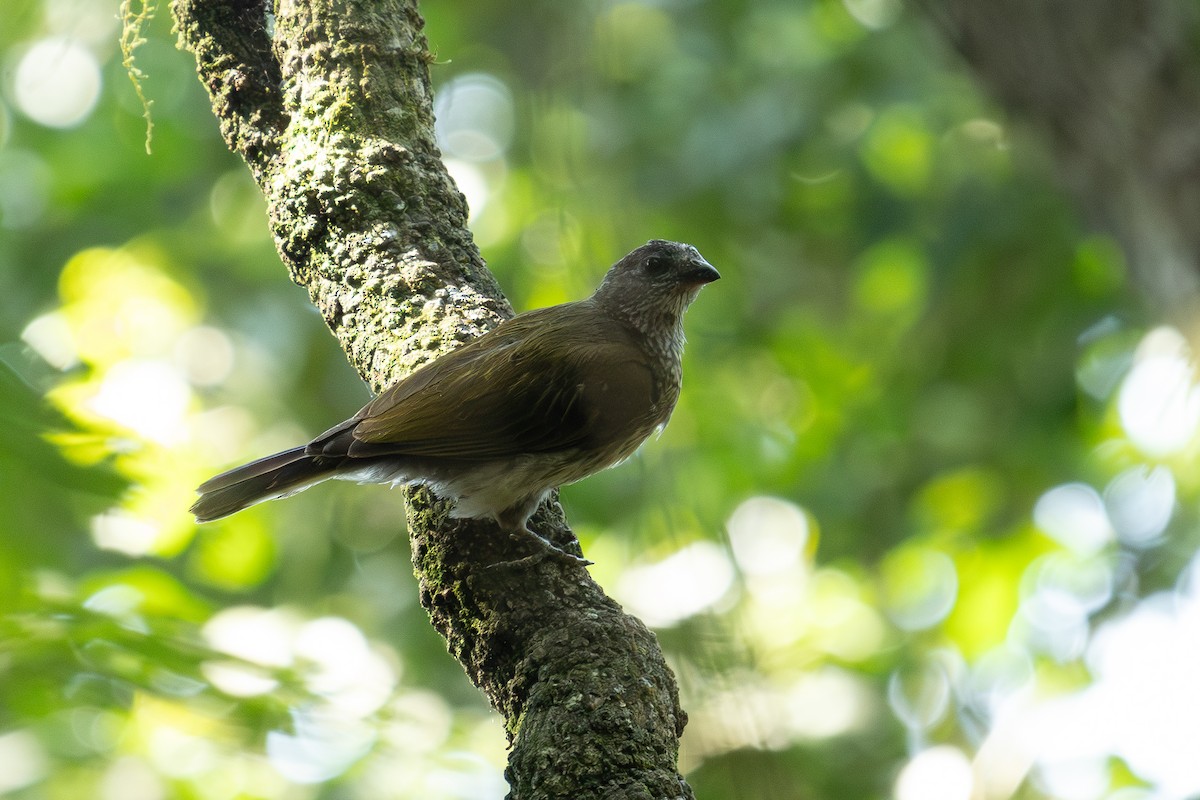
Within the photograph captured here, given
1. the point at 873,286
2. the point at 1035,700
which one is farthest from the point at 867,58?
the point at 1035,700

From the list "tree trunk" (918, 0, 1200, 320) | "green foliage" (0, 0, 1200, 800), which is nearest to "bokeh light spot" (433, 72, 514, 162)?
"green foliage" (0, 0, 1200, 800)

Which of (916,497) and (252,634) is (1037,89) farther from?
(916,497)

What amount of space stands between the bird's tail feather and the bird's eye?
1380 millimetres

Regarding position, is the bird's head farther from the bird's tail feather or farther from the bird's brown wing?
the bird's tail feather

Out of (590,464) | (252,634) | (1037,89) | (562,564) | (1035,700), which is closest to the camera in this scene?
(1037,89)

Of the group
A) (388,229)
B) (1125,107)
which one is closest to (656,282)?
(388,229)

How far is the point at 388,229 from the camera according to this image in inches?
119

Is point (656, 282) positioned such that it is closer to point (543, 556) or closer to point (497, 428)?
point (497, 428)

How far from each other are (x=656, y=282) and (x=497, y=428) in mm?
1010

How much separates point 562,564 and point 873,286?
5.61 m

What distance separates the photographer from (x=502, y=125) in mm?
7086

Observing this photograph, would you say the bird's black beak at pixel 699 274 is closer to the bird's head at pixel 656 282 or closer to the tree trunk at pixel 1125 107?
the bird's head at pixel 656 282

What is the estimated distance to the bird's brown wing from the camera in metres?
2.94

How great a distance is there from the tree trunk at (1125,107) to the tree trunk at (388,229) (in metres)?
1.25
